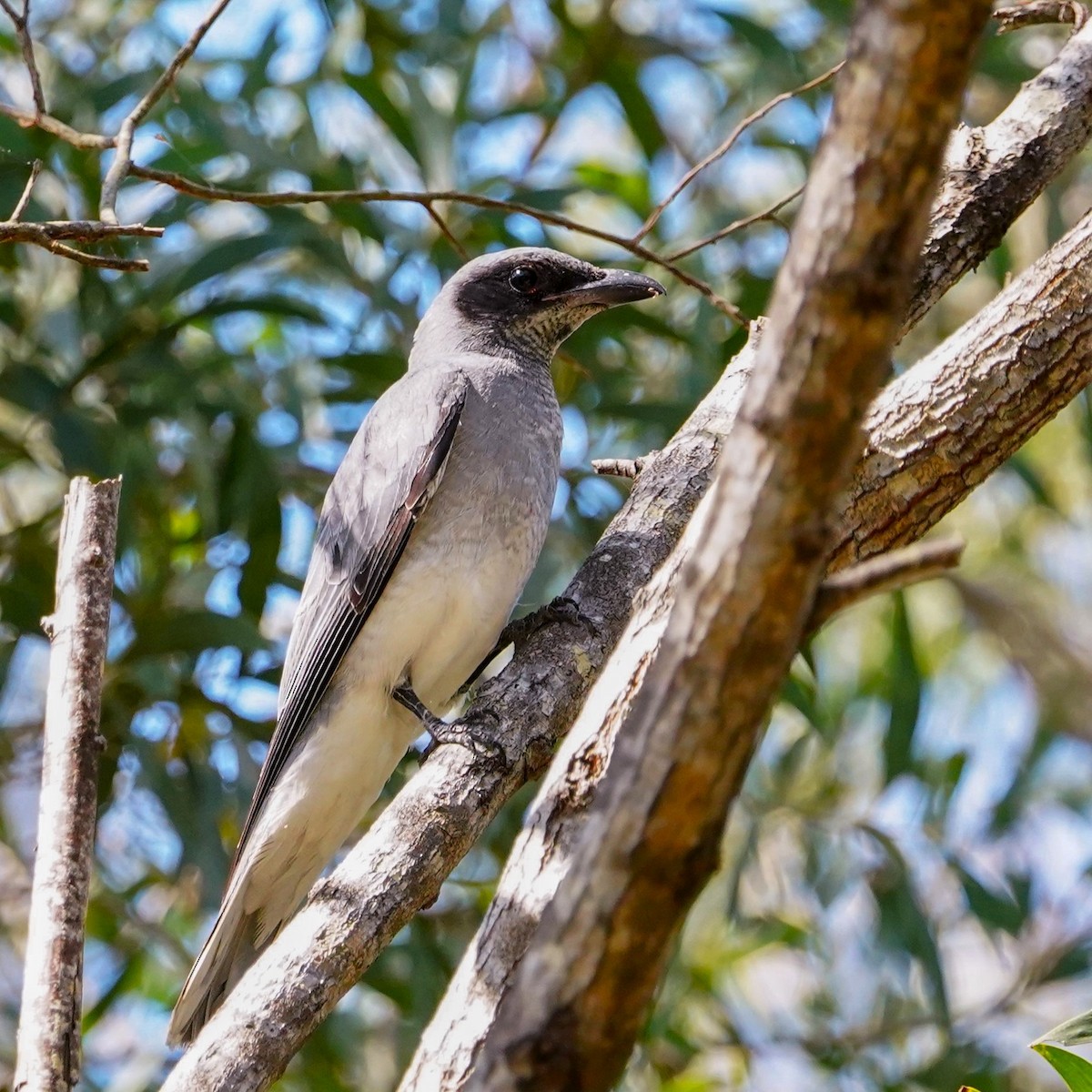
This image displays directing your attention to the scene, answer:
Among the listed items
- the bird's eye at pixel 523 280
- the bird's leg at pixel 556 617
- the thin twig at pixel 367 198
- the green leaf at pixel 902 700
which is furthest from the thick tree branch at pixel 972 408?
the green leaf at pixel 902 700

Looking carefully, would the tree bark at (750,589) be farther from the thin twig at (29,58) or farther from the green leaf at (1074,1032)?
the thin twig at (29,58)

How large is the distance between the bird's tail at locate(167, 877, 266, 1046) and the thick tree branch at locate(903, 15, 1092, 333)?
213 cm

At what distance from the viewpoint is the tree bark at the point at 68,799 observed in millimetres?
2402

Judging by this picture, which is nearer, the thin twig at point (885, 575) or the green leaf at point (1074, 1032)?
the thin twig at point (885, 575)

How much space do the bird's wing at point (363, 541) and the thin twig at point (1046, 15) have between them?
1.67 m

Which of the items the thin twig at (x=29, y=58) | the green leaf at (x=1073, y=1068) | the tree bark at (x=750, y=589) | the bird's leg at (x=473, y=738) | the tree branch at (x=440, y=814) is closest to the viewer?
the tree bark at (x=750, y=589)

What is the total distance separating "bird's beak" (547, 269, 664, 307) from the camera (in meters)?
4.00

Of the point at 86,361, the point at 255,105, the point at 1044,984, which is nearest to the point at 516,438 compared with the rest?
the point at 86,361

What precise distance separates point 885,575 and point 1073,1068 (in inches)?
46.6

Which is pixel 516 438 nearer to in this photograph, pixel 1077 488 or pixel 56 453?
pixel 56 453

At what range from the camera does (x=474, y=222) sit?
5.26 meters

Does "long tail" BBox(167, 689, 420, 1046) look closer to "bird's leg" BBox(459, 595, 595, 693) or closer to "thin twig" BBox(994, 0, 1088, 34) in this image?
"bird's leg" BBox(459, 595, 595, 693)

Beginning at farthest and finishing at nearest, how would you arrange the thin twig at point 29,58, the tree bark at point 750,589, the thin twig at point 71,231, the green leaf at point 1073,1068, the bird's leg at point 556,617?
the bird's leg at point 556,617, the thin twig at point 29,58, the thin twig at point 71,231, the green leaf at point 1073,1068, the tree bark at point 750,589

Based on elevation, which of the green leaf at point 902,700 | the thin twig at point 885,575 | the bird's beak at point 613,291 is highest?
the bird's beak at point 613,291
